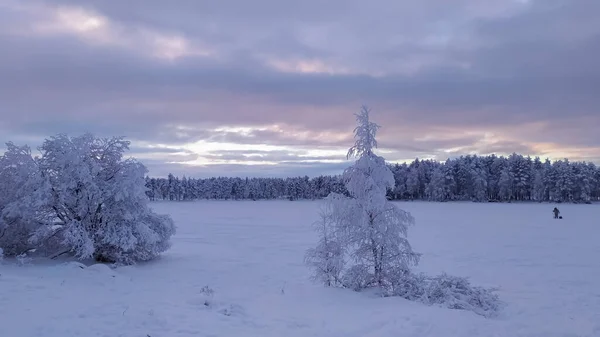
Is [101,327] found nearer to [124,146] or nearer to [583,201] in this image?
[124,146]

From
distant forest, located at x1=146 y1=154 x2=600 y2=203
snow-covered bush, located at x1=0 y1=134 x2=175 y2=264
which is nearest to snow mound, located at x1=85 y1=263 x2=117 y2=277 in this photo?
snow-covered bush, located at x1=0 y1=134 x2=175 y2=264

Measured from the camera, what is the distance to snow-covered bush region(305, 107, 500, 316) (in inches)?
583

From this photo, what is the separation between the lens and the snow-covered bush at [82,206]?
18.8m

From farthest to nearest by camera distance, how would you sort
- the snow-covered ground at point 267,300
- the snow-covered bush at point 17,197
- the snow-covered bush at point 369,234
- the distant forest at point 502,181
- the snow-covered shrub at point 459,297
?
the distant forest at point 502,181 < the snow-covered bush at point 17,197 < the snow-covered bush at point 369,234 < the snow-covered shrub at point 459,297 < the snow-covered ground at point 267,300

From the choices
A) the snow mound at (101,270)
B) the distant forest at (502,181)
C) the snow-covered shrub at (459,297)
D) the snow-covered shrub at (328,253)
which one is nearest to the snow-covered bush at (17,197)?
the snow mound at (101,270)

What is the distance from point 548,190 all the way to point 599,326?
119 meters

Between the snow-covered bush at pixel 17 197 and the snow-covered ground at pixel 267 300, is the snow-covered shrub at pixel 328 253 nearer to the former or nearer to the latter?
the snow-covered ground at pixel 267 300

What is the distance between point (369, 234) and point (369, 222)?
1.39 ft

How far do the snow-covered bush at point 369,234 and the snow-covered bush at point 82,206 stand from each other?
8674mm

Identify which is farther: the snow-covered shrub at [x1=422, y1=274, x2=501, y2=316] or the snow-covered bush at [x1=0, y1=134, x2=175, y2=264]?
the snow-covered bush at [x1=0, y1=134, x2=175, y2=264]

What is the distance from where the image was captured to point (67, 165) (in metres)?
19.7

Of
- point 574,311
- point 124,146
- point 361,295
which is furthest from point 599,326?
point 124,146

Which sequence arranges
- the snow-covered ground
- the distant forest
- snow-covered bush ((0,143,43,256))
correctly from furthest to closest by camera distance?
the distant forest < snow-covered bush ((0,143,43,256)) < the snow-covered ground

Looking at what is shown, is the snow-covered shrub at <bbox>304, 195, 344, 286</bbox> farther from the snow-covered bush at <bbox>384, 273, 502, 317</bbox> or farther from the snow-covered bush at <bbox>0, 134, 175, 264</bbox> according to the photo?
the snow-covered bush at <bbox>0, 134, 175, 264</bbox>
